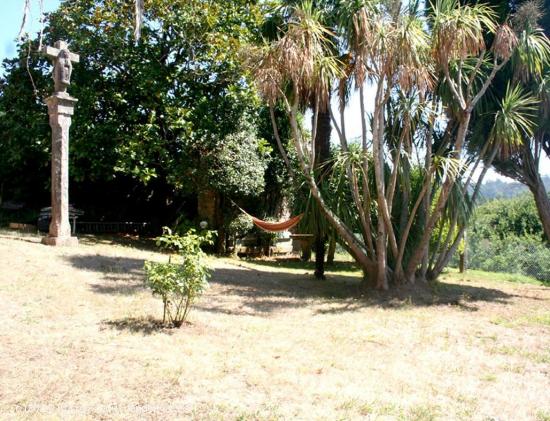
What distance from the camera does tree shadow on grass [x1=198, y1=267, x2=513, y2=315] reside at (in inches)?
279

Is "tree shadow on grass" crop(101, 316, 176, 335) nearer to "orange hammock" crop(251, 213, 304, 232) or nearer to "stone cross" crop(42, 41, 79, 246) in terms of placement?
"orange hammock" crop(251, 213, 304, 232)

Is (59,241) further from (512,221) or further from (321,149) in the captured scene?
(512,221)

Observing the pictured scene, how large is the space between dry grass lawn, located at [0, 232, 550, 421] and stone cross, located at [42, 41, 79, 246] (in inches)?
51.0

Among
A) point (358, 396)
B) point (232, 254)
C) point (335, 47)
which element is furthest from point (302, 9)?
point (232, 254)

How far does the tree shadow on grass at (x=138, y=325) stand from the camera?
16.4ft

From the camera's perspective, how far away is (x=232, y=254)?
1397 cm

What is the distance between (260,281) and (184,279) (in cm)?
422

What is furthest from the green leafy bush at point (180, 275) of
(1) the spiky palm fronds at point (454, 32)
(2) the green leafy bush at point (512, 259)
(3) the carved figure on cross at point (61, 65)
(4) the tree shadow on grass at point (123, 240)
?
(2) the green leafy bush at point (512, 259)

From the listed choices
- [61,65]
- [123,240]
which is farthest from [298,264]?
[61,65]

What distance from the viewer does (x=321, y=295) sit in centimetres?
838

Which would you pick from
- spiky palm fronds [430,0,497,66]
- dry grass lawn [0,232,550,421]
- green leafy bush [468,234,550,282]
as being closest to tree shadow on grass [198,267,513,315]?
dry grass lawn [0,232,550,421]

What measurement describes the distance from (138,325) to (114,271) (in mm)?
3036

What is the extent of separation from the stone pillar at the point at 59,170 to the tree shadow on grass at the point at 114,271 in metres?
0.95

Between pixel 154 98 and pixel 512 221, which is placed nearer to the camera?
pixel 154 98
